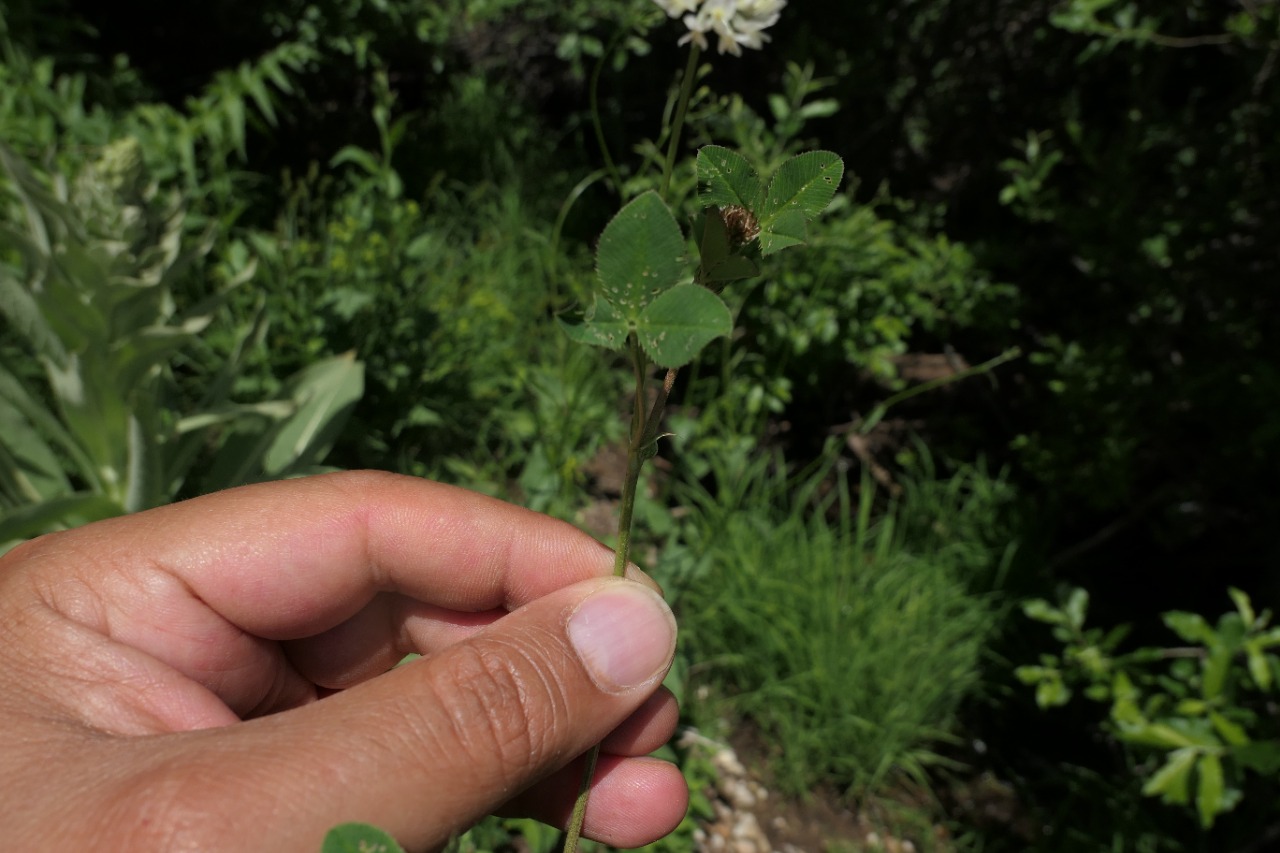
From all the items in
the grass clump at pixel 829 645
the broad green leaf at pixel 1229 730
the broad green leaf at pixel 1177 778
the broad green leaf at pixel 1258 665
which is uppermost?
the broad green leaf at pixel 1258 665

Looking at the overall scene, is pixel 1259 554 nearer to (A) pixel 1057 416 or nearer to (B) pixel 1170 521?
(B) pixel 1170 521

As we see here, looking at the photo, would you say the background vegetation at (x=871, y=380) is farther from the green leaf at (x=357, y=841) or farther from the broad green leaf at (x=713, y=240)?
the green leaf at (x=357, y=841)

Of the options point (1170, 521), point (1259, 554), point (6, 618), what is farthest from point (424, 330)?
point (1259, 554)

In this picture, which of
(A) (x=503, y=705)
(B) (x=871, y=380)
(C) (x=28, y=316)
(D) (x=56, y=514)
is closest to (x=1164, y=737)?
(A) (x=503, y=705)

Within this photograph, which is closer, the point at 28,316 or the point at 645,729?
the point at 645,729

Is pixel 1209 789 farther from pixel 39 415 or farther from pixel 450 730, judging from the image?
pixel 39 415

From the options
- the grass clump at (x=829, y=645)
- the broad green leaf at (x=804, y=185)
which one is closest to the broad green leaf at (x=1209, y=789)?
the grass clump at (x=829, y=645)
